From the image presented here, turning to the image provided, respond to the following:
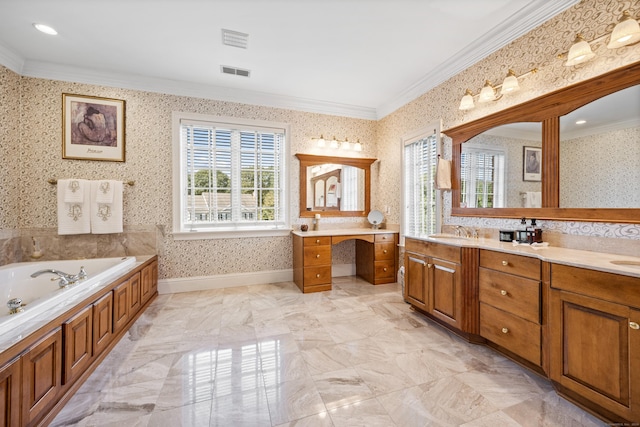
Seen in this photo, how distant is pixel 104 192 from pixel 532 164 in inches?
184

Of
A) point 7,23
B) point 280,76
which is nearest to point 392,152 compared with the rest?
point 280,76

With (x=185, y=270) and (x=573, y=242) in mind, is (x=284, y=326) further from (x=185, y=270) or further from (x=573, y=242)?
(x=573, y=242)

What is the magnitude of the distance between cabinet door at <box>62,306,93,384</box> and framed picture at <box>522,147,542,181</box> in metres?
3.70

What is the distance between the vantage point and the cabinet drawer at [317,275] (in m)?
3.57

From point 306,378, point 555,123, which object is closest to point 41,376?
point 306,378

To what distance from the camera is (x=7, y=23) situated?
2383 mm

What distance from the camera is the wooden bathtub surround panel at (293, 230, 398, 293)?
358cm

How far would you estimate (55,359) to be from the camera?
1.49m

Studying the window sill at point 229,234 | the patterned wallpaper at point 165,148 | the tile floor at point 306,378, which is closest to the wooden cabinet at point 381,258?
the patterned wallpaper at point 165,148

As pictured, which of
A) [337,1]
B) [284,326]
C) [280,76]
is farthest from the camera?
[280,76]

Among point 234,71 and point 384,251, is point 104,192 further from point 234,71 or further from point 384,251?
point 384,251

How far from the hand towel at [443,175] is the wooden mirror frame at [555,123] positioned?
0.43 m

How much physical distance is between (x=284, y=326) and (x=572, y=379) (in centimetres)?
216

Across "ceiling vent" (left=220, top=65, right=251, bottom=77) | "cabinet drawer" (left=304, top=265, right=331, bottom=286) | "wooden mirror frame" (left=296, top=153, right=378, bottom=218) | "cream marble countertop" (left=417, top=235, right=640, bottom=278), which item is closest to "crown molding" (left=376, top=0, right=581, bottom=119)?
"wooden mirror frame" (left=296, top=153, right=378, bottom=218)
